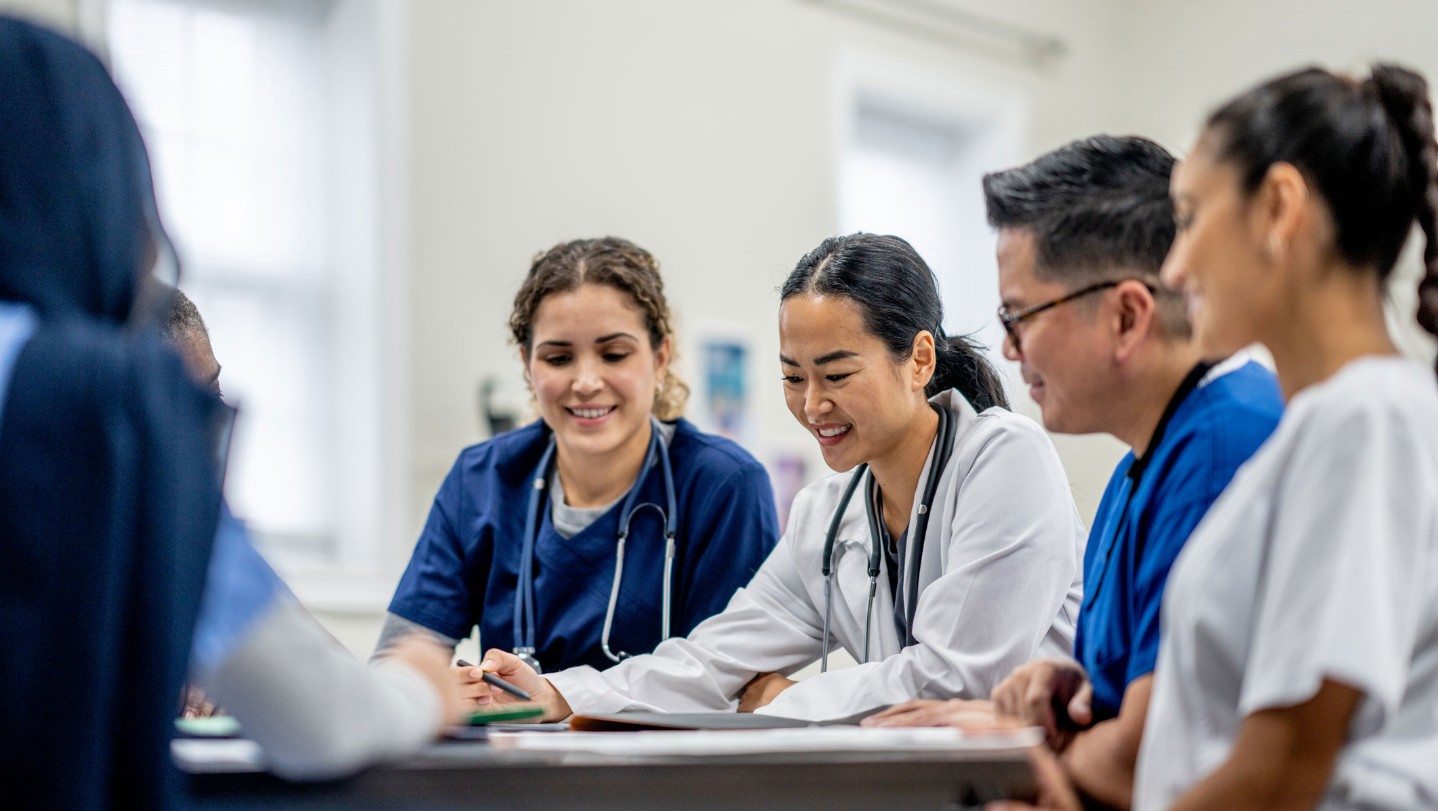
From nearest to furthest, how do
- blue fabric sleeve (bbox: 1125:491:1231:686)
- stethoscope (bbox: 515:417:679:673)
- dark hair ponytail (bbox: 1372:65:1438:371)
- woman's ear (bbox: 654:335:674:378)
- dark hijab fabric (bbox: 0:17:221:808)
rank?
1. dark hijab fabric (bbox: 0:17:221:808)
2. dark hair ponytail (bbox: 1372:65:1438:371)
3. blue fabric sleeve (bbox: 1125:491:1231:686)
4. stethoscope (bbox: 515:417:679:673)
5. woman's ear (bbox: 654:335:674:378)

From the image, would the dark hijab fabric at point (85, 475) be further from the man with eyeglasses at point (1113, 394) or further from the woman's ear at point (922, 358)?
the woman's ear at point (922, 358)

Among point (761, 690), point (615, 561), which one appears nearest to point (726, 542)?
point (615, 561)

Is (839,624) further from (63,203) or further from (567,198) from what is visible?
(567,198)

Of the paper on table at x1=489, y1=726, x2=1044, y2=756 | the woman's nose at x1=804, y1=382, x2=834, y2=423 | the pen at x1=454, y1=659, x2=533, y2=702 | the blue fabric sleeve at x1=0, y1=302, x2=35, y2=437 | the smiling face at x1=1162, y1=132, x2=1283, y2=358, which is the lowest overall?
the pen at x1=454, y1=659, x2=533, y2=702

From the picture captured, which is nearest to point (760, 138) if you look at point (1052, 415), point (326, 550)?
point (326, 550)

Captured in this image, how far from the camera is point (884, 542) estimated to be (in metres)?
2.01

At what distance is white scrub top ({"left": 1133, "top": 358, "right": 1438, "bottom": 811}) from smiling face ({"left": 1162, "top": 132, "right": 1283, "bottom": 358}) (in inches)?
3.6

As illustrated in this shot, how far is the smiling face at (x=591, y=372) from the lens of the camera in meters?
2.41

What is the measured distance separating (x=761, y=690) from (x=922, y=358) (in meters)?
0.54

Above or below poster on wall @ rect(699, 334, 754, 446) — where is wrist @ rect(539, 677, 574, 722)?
below

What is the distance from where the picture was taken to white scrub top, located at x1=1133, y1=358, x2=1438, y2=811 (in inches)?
39.4

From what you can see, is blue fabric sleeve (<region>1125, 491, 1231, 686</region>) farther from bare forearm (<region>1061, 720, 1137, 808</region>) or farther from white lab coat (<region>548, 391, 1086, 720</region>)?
white lab coat (<region>548, 391, 1086, 720</region>)

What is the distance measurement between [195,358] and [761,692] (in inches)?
37.0

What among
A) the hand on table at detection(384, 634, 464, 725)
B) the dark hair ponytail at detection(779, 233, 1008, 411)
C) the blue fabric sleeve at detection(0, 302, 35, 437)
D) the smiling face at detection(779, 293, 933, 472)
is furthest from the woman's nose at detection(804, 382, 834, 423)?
the blue fabric sleeve at detection(0, 302, 35, 437)
